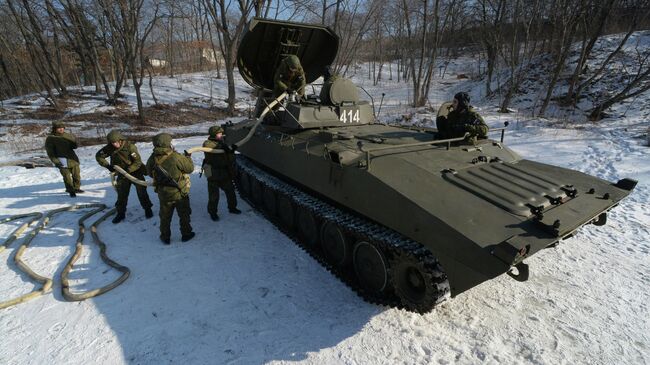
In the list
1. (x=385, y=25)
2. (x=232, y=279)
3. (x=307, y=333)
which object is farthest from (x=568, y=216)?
(x=385, y=25)

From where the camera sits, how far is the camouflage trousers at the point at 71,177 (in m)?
7.64

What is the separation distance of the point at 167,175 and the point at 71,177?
4.33 m

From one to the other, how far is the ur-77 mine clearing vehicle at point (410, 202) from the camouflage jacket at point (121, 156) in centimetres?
227

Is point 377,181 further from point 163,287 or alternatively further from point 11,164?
point 11,164

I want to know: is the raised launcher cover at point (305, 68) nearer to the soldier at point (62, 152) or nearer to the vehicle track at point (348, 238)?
the vehicle track at point (348, 238)

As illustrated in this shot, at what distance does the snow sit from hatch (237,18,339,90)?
330 cm

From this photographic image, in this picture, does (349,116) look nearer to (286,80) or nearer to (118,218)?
(286,80)

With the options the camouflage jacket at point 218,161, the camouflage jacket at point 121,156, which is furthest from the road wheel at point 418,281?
the camouflage jacket at point 121,156

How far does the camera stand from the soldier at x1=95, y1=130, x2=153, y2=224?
6.08 metres

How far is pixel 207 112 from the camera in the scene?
21.2 meters

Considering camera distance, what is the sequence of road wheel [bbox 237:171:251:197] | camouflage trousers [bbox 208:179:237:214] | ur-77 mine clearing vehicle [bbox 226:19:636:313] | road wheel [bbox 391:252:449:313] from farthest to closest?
road wheel [bbox 237:171:251:197]
camouflage trousers [bbox 208:179:237:214]
road wheel [bbox 391:252:449:313]
ur-77 mine clearing vehicle [bbox 226:19:636:313]

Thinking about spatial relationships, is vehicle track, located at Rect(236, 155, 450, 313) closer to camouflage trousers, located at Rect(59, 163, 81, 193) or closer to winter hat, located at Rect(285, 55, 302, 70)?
winter hat, located at Rect(285, 55, 302, 70)

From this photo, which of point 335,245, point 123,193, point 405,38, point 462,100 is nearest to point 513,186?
point 462,100

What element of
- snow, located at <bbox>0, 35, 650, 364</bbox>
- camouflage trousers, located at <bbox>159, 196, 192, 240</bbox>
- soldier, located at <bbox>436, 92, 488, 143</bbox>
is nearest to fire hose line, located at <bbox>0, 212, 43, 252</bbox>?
snow, located at <bbox>0, 35, 650, 364</bbox>
